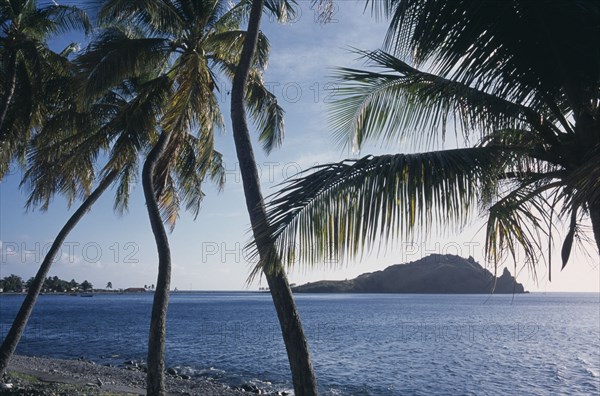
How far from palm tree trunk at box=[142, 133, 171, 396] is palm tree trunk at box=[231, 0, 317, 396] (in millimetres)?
4133

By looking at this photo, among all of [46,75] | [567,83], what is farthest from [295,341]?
[46,75]

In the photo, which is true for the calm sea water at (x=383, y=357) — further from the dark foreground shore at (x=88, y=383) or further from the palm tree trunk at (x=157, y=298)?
the palm tree trunk at (x=157, y=298)

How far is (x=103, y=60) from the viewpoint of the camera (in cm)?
1085

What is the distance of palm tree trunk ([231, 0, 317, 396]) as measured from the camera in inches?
232

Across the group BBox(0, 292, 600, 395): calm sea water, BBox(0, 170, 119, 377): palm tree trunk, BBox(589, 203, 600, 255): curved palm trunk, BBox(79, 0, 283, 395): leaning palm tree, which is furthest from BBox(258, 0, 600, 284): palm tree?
BBox(0, 292, 600, 395): calm sea water

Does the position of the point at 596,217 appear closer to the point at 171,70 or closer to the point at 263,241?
the point at 263,241

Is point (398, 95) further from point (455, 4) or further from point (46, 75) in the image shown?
point (46, 75)

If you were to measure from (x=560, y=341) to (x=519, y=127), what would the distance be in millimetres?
45361

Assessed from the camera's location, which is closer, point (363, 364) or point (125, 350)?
point (363, 364)

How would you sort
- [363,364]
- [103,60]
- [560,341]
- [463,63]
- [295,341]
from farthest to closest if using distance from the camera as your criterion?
1. [560,341]
2. [363,364]
3. [103,60]
4. [295,341]
5. [463,63]

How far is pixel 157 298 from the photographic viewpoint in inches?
417

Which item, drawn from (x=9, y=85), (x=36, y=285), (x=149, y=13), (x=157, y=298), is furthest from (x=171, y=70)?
(x=36, y=285)

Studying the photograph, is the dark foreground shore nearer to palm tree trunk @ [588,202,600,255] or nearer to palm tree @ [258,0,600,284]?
palm tree @ [258,0,600,284]

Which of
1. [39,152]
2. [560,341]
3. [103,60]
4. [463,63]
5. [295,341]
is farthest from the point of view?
[560,341]
